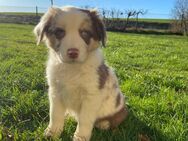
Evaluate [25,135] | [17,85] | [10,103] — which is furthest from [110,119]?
[17,85]

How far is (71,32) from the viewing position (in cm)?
373

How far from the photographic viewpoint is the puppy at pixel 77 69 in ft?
12.3

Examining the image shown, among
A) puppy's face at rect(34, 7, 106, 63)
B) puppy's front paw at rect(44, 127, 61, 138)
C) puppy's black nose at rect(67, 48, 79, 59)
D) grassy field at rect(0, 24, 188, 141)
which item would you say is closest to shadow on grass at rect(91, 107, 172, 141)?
grassy field at rect(0, 24, 188, 141)

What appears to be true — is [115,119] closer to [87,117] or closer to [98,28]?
[87,117]

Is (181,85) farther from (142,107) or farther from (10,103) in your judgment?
(10,103)

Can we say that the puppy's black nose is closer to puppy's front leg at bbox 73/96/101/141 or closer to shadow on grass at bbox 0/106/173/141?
puppy's front leg at bbox 73/96/101/141

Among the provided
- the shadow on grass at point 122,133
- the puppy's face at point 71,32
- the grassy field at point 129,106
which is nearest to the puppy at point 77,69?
the puppy's face at point 71,32

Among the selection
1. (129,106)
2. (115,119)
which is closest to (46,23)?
(115,119)

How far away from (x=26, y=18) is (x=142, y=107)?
41258 mm

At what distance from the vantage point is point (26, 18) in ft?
148

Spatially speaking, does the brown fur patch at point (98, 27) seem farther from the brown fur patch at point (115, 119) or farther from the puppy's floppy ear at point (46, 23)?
the brown fur patch at point (115, 119)

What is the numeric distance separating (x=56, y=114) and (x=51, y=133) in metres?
0.22

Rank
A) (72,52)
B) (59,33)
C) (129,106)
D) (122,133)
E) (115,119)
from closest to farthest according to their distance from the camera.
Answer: (72,52), (59,33), (122,133), (115,119), (129,106)

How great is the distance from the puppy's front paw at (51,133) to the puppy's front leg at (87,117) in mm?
226
